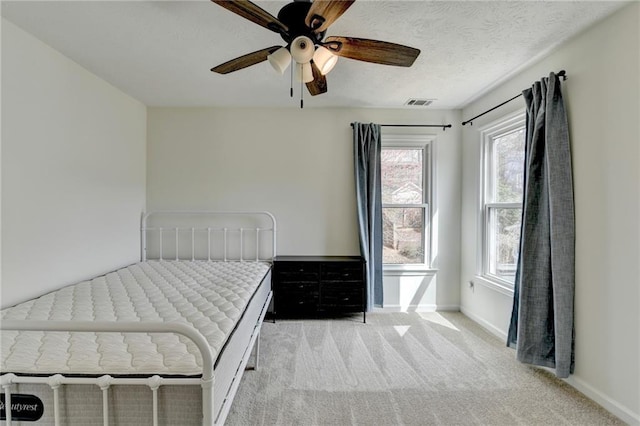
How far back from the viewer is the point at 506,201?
120 inches

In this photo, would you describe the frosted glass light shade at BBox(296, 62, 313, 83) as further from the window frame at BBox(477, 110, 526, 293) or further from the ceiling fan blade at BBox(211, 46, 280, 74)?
the window frame at BBox(477, 110, 526, 293)

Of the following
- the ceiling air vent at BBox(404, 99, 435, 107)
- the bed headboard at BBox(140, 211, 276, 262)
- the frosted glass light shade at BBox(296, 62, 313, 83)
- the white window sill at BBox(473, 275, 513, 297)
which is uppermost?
the ceiling air vent at BBox(404, 99, 435, 107)

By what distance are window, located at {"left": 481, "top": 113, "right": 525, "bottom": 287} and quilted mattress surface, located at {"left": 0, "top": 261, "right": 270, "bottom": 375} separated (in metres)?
2.36

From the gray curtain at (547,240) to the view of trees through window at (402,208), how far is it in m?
1.45

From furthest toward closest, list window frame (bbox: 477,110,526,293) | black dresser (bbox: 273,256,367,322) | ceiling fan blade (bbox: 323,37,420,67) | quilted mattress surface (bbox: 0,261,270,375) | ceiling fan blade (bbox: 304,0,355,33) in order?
black dresser (bbox: 273,256,367,322)
window frame (bbox: 477,110,526,293)
ceiling fan blade (bbox: 323,37,420,67)
ceiling fan blade (bbox: 304,0,355,33)
quilted mattress surface (bbox: 0,261,270,375)

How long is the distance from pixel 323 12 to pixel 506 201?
2.58 metres

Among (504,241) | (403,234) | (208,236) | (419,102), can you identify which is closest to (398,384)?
(504,241)

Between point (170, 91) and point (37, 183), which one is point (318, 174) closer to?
point (170, 91)

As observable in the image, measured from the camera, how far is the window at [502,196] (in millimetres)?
2900

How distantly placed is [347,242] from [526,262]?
1862mm

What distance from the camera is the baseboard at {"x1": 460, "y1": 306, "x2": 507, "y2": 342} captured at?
2966mm

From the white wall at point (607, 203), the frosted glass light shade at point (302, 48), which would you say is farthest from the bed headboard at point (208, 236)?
the white wall at point (607, 203)

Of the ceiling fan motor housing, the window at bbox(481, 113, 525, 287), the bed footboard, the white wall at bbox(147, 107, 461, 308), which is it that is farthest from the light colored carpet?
the ceiling fan motor housing

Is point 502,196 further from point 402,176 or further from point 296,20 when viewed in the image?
point 296,20
